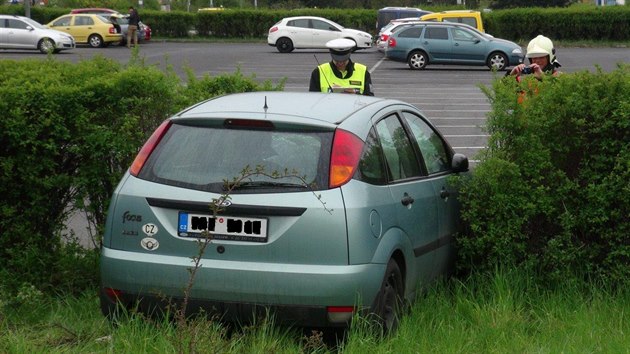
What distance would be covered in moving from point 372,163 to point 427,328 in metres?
0.96

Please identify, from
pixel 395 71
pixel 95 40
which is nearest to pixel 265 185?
pixel 395 71

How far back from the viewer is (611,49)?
50.8 meters

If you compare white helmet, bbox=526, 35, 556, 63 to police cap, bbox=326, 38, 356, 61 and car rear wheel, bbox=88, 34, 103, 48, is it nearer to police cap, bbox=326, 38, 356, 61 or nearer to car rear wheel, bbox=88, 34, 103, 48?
police cap, bbox=326, 38, 356, 61

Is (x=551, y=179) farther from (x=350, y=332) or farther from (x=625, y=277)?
(x=350, y=332)

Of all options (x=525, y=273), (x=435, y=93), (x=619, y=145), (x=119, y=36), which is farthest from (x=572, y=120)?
(x=119, y=36)

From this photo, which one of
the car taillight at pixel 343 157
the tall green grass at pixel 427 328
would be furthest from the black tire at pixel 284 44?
the car taillight at pixel 343 157

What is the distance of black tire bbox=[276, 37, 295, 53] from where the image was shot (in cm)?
4725

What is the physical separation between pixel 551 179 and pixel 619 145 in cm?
47

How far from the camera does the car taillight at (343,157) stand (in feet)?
18.2

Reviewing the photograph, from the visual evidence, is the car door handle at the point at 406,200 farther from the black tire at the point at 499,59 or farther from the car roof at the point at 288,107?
the black tire at the point at 499,59

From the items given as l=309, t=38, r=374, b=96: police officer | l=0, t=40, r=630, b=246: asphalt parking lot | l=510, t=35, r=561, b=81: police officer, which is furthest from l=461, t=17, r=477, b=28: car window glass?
l=309, t=38, r=374, b=96: police officer

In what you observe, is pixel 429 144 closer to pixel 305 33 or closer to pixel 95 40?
pixel 305 33

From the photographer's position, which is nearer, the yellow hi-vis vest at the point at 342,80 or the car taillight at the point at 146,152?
the car taillight at the point at 146,152

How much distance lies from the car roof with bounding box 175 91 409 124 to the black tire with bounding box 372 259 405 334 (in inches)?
35.0
